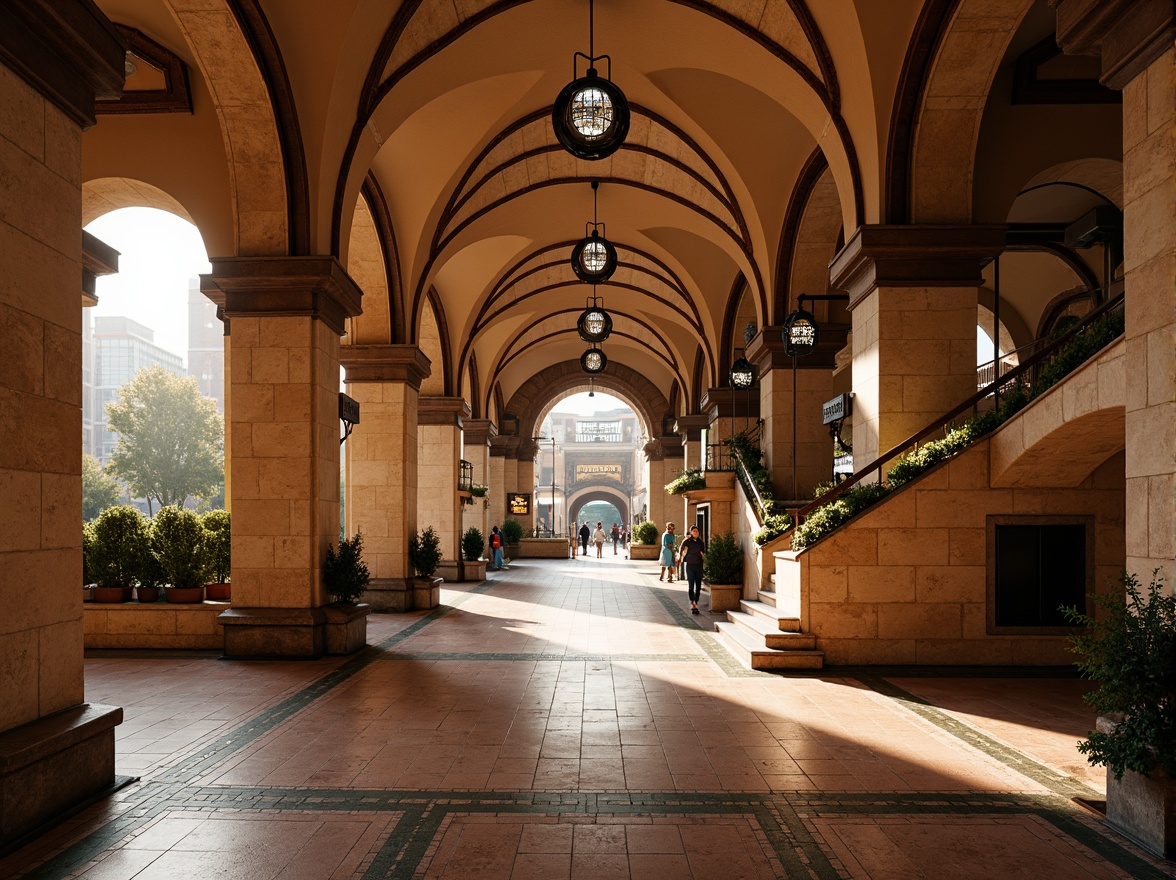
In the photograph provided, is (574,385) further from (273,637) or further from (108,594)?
(273,637)

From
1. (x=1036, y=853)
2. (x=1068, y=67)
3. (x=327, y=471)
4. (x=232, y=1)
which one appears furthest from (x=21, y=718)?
(x=1068, y=67)

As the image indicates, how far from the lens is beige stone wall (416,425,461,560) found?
19141mm

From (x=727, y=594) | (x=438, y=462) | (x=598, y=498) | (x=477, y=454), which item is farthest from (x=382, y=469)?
(x=598, y=498)

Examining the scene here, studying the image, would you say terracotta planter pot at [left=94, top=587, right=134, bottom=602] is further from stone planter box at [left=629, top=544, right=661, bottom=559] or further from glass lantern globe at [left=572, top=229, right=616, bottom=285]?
stone planter box at [left=629, top=544, right=661, bottom=559]

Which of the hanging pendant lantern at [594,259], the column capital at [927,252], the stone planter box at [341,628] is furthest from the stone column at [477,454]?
the column capital at [927,252]

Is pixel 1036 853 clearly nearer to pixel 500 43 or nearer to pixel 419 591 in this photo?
pixel 500 43

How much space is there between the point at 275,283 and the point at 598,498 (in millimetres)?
54098

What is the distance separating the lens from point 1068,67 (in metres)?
9.95

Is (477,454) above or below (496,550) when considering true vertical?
above

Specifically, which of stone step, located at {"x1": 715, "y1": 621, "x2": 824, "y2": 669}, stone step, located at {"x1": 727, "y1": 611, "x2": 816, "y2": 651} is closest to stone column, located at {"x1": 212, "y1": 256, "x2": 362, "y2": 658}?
stone step, located at {"x1": 715, "y1": 621, "x2": 824, "y2": 669}

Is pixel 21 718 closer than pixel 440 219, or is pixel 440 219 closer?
pixel 21 718

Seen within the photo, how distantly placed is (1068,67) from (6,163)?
10790 millimetres

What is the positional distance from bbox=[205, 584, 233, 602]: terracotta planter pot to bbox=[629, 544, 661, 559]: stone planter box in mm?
21738

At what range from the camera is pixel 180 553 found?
9.84m
